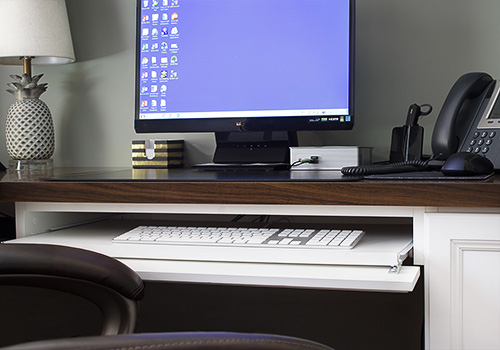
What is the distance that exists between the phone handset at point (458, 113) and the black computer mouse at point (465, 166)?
22 centimetres

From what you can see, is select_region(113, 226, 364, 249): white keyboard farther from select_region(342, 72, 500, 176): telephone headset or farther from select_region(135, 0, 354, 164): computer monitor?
select_region(135, 0, 354, 164): computer monitor

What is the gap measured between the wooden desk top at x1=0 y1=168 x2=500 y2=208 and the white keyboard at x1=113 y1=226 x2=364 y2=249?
0.06 meters

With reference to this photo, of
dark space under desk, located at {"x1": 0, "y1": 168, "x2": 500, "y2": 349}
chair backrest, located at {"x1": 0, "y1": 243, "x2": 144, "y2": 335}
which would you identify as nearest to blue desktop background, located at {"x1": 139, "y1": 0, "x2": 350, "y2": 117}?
dark space under desk, located at {"x1": 0, "y1": 168, "x2": 500, "y2": 349}

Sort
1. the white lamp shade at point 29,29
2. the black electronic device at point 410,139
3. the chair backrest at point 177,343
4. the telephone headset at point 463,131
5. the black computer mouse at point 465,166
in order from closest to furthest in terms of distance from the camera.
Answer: the chair backrest at point 177,343
the black computer mouse at point 465,166
the telephone headset at point 463,131
the black electronic device at point 410,139
the white lamp shade at point 29,29

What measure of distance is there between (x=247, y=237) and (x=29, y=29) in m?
1.00

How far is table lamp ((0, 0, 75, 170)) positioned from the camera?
1.60 metres

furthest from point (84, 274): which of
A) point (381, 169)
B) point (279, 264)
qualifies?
point (381, 169)

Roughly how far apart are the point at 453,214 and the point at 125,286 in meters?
0.51

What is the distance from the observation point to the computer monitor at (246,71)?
133cm

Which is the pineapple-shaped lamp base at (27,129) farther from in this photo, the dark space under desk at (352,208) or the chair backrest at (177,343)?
the chair backrest at (177,343)

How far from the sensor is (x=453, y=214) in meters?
0.90

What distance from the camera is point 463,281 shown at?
89 centimetres

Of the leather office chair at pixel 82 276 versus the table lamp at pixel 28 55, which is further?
the table lamp at pixel 28 55

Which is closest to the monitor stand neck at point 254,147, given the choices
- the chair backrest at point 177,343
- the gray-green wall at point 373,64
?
the gray-green wall at point 373,64
